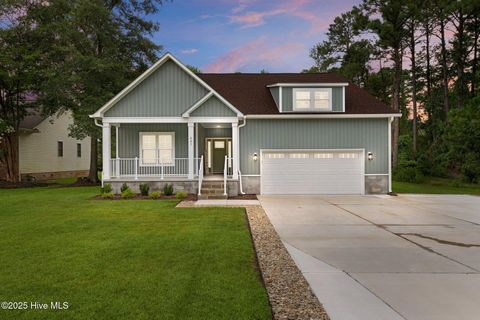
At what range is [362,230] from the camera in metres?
7.94

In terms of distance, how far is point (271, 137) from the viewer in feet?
53.5

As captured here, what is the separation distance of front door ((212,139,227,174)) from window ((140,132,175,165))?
2859 mm

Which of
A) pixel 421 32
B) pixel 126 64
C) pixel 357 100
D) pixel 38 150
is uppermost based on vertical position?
pixel 421 32

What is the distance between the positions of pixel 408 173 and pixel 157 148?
19108 mm

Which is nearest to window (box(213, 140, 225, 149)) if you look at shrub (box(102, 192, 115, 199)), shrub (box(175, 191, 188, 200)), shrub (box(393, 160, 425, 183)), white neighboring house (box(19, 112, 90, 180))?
shrub (box(175, 191, 188, 200))

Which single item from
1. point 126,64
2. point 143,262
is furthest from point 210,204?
point 126,64

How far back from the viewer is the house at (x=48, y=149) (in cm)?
2359

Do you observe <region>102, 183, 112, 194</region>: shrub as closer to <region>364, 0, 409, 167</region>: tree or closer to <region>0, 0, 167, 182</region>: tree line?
<region>0, 0, 167, 182</region>: tree line

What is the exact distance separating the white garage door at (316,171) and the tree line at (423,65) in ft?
36.6

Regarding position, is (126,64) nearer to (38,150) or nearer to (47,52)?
(47,52)

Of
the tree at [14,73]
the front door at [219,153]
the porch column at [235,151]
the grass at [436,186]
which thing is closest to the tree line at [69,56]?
the tree at [14,73]

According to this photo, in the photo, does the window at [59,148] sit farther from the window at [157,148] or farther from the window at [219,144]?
the window at [219,144]

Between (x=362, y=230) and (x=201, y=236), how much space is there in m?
3.94

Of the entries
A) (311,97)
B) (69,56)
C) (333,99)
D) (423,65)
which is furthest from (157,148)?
(423,65)
